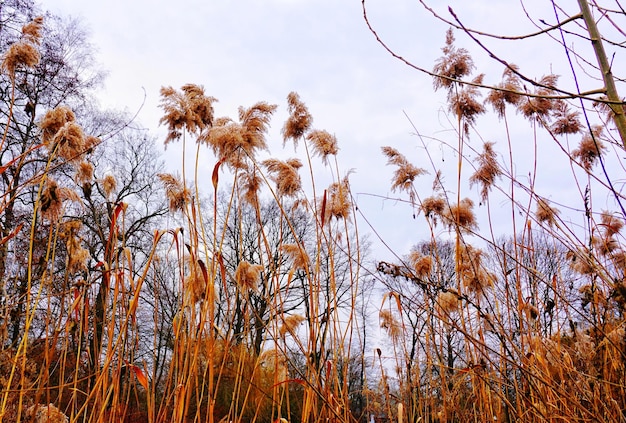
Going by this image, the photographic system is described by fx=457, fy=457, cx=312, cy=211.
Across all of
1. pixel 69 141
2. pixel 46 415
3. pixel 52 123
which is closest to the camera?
pixel 46 415

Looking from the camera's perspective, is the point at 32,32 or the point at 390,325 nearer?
the point at 32,32

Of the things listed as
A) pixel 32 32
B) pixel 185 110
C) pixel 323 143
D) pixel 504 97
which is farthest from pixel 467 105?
pixel 32 32

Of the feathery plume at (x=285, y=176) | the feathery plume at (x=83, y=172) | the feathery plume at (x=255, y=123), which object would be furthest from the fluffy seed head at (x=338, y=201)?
the feathery plume at (x=83, y=172)

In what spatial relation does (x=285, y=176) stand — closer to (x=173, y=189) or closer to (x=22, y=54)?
(x=173, y=189)

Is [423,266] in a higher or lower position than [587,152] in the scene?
lower

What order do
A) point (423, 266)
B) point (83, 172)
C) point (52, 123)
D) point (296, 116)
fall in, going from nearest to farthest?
point (52, 123) → point (83, 172) → point (296, 116) → point (423, 266)

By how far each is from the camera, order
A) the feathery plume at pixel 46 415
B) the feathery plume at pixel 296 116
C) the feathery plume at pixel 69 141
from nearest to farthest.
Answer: the feathery plume at pixel 46 415 → the feathery plume at pixel 69 141 → the feathery plume at pixel 296 116

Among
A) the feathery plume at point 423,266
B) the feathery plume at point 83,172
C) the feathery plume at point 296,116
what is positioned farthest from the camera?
the feathery plume at point 423,266

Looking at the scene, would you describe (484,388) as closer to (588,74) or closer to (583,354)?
(583,354)

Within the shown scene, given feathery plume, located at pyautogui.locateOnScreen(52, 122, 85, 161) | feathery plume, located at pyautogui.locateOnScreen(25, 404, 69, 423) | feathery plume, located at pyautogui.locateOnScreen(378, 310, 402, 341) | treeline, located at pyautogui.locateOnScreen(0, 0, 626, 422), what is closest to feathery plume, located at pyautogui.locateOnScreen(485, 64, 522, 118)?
treeline, located at pyautogui.locateOnScreen(0, 0, 626, 422)

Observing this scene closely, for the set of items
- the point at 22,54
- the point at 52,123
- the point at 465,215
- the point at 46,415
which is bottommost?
the point at 46,415

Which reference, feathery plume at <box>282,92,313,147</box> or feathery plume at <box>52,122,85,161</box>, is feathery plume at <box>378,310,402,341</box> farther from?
feathery plume at <box>52,122,85,161</box>

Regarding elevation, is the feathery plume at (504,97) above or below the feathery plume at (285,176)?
above

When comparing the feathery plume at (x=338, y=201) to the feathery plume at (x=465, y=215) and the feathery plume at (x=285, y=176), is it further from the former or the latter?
the feathery plume at (x=465, y=215)
